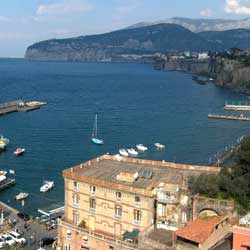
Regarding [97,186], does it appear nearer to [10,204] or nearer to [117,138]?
[10,204]

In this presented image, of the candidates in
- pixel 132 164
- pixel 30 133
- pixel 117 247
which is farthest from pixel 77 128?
pixel 117 247

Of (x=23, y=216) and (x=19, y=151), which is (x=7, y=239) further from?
(x=19, y=151)

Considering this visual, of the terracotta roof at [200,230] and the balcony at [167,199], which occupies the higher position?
the balcony at [167,199]

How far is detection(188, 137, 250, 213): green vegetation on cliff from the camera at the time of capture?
2378cm

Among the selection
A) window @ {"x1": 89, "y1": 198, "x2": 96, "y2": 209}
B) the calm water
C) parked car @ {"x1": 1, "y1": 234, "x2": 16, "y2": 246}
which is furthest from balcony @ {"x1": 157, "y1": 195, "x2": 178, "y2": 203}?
the calm water

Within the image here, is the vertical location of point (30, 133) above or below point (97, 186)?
below

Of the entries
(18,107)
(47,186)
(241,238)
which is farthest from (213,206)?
(18,107)

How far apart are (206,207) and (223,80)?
134 m

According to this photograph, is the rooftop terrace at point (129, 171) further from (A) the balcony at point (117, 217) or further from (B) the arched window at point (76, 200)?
(A) the balcony at point (117, 217)

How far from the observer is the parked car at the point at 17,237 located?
3016 centimetres

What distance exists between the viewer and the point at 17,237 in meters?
31.0

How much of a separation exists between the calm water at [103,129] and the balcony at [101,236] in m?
11.9

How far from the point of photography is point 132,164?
31578mm

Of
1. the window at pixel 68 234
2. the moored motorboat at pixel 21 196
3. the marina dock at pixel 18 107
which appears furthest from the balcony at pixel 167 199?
the marina dock at pixel 18 107
